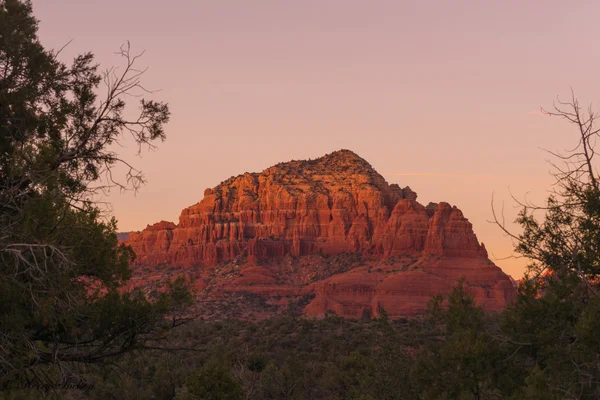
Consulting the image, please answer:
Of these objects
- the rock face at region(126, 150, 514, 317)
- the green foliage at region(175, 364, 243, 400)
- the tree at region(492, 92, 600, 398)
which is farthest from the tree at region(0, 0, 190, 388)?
the rock face at region(126, 150, 514, 317)

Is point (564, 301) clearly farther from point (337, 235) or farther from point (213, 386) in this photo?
point (337, 235)

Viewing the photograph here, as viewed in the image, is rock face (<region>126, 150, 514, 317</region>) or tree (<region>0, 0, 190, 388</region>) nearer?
tree (<region>0, 0, 190, 388</region>)

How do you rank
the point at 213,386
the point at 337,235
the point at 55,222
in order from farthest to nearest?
1. the point at 337,235
2. the point at 213,386
3. the point at 55,222

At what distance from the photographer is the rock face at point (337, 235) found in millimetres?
111250

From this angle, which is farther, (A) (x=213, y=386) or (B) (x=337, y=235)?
(B) (x=337, y=235)

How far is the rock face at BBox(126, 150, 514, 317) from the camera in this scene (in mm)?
111250

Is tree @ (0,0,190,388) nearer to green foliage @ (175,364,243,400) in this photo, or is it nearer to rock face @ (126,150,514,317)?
green foliage @ (175,364,243,400)

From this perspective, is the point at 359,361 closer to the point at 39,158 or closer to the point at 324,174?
the point at 39,158

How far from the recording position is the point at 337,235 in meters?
138

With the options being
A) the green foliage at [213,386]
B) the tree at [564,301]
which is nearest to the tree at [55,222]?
the tree at [564,301]

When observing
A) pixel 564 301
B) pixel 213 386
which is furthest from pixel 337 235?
pixel 564 301

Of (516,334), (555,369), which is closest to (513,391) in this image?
(516,334)

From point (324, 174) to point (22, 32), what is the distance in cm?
13849

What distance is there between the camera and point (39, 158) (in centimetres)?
1295
